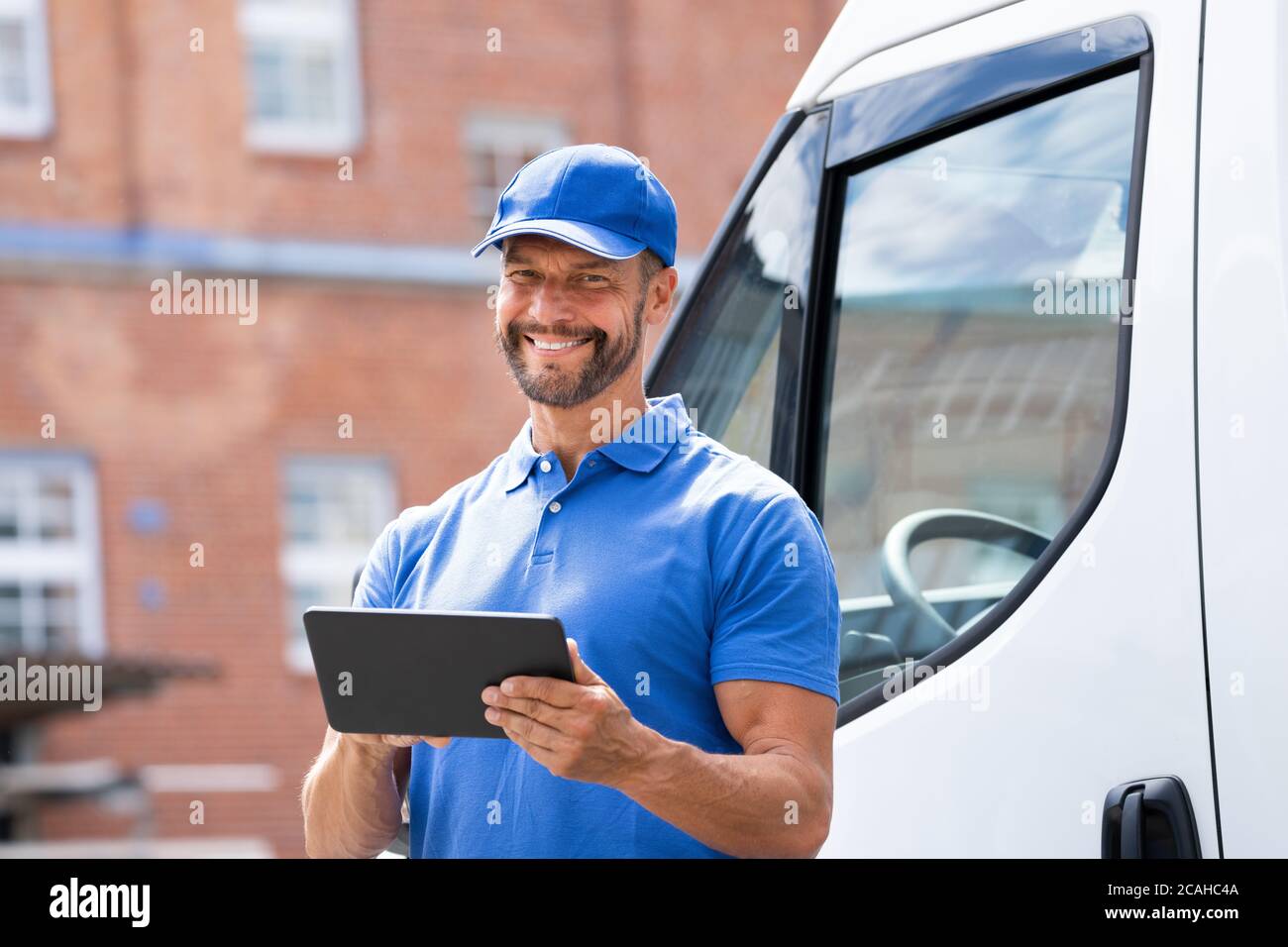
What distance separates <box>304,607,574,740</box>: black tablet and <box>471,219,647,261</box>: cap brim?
51 cm

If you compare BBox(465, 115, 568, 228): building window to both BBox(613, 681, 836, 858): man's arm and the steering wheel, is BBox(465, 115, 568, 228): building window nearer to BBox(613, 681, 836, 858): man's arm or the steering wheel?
the steering wheel

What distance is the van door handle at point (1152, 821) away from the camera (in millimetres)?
1979

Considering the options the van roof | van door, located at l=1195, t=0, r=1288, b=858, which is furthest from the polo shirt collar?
the van roof

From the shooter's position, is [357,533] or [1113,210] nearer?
[1113,210]

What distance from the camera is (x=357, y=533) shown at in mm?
14094

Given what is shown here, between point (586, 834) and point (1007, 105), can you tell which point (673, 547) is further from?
point (1007, 105)

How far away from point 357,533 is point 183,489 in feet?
4.65

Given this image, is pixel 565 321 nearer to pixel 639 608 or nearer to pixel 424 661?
pixel 639 608

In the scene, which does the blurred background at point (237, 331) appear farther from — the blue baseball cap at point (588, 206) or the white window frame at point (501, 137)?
the blue baseball cap at point (588, 206)

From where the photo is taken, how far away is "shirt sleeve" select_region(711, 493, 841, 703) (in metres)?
1.94

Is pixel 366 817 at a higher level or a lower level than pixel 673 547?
lower

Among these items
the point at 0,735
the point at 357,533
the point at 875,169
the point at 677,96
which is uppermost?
the point at 677,96

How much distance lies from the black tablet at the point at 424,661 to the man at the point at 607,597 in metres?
0.02

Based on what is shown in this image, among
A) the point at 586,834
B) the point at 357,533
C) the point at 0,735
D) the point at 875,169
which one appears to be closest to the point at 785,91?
the point at 357,533
